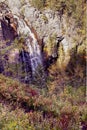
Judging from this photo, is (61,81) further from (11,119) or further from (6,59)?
(11,119)

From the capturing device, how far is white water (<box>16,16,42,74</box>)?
13.6 metres

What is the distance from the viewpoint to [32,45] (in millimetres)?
13930

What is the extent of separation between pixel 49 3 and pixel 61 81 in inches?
133

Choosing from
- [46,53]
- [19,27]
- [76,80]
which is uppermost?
[19,27]

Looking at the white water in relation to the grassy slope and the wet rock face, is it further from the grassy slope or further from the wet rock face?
the grassy slope

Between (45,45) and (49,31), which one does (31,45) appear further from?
(49,31)

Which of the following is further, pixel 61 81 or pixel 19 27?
pixel 61 81

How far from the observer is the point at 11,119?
6.18 metres

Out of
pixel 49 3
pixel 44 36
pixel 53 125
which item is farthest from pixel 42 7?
pixel 53 125

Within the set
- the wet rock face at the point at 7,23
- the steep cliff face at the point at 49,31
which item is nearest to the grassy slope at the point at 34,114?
the wet rock face at the point at 7,23

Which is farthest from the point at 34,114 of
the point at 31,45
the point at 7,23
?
Result: the point at 31,45

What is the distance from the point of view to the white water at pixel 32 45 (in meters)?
13.6

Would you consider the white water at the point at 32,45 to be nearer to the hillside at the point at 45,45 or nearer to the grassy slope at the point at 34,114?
the hillside at the point at 45,45

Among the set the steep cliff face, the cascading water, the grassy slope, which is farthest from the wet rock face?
the grassy slope
